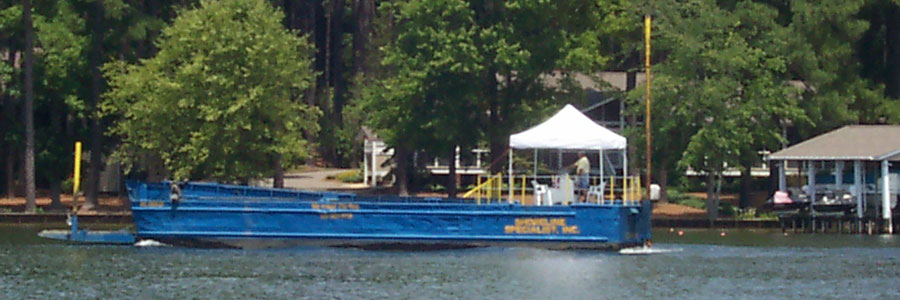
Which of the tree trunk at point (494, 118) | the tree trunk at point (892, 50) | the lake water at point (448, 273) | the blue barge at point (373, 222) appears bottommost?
the lake water at point (448, 273)

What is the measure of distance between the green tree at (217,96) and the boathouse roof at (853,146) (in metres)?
15.5

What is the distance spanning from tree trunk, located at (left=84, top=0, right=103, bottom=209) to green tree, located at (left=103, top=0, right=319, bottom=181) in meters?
1.76

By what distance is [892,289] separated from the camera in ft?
114

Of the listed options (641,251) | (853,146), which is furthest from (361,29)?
(641,251)

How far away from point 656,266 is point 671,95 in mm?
16746

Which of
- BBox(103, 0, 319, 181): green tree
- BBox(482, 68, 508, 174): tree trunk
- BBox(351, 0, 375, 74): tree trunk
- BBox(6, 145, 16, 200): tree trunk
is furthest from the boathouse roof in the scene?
BBox(6, 145, 16, 200): tree trunk

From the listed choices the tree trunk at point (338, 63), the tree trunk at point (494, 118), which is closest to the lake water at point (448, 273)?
the tree trunk at point (494, 118)

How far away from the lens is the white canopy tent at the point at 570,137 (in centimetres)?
4241

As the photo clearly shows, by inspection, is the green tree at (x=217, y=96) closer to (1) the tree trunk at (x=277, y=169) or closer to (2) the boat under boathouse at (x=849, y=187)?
(1) the tree trunk at (x=277, y=169)

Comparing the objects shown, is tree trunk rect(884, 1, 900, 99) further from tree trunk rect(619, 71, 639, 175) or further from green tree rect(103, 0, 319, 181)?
green tree rect(103, 0, 319, 181)

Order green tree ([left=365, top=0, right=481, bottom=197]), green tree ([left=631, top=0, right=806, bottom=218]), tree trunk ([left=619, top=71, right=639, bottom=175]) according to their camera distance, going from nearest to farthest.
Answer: green tree ([left=631, top=0, right=806, bottom=218]), green tree ([left=365, top=0, right=481, bottom=197]), tree trunk ([left=619, top=71, right=639, bottom=175])

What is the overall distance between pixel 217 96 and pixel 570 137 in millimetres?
15782

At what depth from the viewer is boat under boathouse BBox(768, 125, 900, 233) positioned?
51969 millimetres

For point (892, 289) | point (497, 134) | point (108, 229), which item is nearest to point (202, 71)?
point (108, 229)
